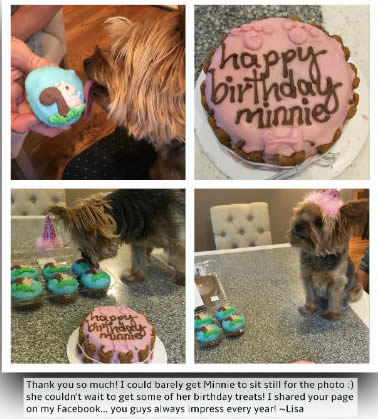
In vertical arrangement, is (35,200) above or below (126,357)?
above

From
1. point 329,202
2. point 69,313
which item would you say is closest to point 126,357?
point 69,313

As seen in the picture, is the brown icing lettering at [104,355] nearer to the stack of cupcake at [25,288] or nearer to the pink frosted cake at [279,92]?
the stack of cupcake at [25,288]

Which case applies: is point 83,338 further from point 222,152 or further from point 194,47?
point 194,47

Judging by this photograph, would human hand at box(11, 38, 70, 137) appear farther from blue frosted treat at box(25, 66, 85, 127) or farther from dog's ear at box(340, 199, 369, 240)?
dog's ear at box(340, 199, 369, 240)

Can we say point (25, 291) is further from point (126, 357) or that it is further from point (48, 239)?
point (126, 357)

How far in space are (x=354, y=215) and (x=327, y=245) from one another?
0.39 feet

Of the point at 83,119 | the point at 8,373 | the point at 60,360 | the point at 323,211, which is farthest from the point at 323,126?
the point at 8,373

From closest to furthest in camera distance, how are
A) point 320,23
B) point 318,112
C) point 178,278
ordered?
point 318,112
point 320,23
point 178,278

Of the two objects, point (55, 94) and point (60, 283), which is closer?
point (55, 94)

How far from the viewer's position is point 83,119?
1.37 metres

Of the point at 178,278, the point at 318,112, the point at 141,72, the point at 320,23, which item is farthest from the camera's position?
the point at 178,278

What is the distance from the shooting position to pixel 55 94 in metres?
1.33

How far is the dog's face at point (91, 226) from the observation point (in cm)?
149

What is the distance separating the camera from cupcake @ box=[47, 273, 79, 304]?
1541 mm
